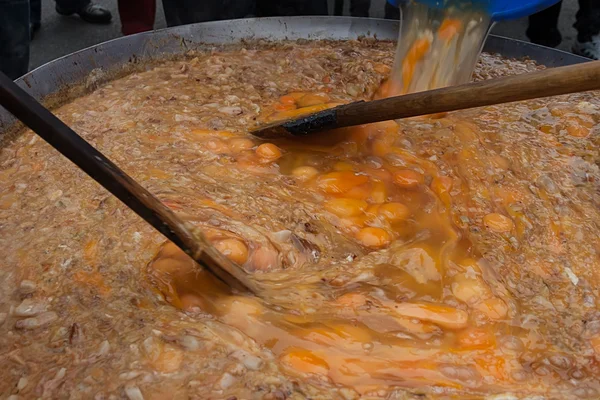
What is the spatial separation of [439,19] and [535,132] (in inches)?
23.6

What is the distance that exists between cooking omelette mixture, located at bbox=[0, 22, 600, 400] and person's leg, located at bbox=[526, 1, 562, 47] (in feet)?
9.32

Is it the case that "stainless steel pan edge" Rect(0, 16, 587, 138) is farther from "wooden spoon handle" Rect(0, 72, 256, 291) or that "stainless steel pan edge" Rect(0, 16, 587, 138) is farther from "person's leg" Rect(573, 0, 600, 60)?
"person's leg" Rect(573, 0, 600, 60)

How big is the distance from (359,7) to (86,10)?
2594 millimetres

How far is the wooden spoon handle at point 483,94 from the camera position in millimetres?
1236

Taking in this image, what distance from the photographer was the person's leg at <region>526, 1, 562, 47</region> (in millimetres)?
4680

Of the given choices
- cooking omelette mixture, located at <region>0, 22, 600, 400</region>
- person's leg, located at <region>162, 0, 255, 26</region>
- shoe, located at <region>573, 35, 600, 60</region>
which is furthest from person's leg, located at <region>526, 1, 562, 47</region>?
cooking omelette mixture, located at <region>0, 22, 600, 400</region>

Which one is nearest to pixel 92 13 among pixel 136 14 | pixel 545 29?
pixel 136 14

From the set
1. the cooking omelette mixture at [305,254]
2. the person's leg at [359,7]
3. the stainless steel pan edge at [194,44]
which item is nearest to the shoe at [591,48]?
the person's leg at [359,7]

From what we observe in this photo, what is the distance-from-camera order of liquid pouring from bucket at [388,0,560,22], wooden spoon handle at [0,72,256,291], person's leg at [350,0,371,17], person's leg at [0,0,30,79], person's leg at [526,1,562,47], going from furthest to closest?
person's leg at [350,0,371,17] → person's leg at [526,1,562,47] → person's leg at [0,0,30,79] → liquid pouring from bucket at [388,0,560,22] → wooden spoon handle at [0,72,256,291]

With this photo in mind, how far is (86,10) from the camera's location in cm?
506

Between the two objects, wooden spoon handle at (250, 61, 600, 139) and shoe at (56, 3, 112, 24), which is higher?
wooden spoon handle at (250, 61, 600, 139)

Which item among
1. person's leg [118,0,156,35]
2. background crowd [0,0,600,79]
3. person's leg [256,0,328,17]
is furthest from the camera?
person's leg [118,0,156,35]

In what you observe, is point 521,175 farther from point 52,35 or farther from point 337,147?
point 52,35

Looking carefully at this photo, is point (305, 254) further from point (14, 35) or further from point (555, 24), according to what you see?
point (555, 24)
